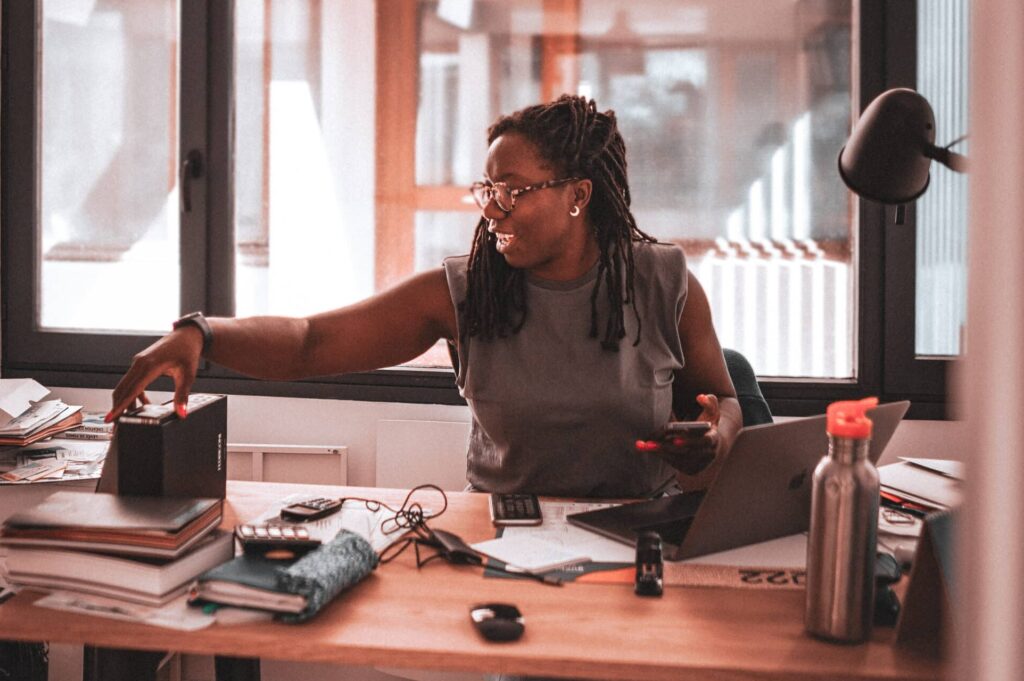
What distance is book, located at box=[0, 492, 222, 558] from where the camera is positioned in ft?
3.57

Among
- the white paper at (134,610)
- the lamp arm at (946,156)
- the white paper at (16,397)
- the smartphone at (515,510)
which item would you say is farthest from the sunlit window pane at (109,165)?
the lamp arm at (946,156)

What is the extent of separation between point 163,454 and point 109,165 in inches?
65.5

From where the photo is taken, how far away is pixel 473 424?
1.87m

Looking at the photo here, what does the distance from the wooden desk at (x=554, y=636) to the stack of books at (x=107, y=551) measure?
0.04 m

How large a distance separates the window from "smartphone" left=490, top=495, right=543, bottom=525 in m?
1.00

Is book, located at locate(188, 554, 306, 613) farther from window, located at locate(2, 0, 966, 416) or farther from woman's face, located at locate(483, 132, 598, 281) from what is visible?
window, located at locate(2, 0, 966, 416)

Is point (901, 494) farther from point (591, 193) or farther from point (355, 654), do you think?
point (355, 654)

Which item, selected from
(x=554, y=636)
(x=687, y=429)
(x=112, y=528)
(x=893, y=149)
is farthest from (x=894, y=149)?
(x=112, y=528)

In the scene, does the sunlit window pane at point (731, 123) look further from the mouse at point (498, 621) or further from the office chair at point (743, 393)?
the mouse at point (498, 621)

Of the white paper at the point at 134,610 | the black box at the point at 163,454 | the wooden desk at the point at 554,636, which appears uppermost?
the black box at the point at 163,454

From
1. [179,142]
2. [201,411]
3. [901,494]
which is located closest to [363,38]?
[179,142]

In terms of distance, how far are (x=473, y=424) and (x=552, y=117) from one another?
2.12 ft

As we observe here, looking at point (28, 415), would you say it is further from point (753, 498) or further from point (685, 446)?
point (753, 498)

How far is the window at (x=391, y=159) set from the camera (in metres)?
2.45
